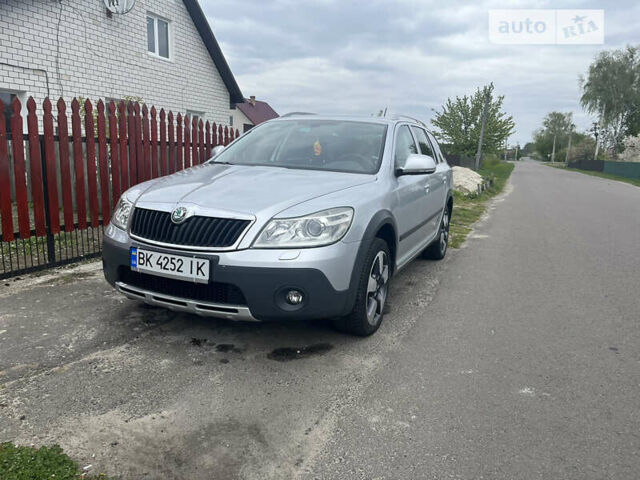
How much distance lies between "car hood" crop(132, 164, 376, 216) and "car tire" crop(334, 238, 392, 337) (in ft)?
1.76

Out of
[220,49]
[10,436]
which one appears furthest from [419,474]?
[220,49]

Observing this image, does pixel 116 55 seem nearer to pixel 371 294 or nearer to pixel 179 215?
pixel 179 215

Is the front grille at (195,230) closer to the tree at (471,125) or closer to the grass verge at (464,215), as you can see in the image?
the grass verge at (464,215)

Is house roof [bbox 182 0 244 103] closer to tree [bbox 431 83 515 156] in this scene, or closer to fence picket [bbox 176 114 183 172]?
fence picket [bbox 176 114 183 172]

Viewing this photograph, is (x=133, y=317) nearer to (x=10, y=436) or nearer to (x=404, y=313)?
(x=10, y=436)

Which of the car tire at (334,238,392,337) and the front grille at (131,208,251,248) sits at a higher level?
the front grille at (131,208,251,248)

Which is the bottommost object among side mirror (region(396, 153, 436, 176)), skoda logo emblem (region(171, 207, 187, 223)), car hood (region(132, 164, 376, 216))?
skoda logo emblem (region(171, 207, 187, 223))

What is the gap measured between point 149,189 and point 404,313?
2.36 meters

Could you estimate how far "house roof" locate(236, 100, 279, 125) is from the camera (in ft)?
127

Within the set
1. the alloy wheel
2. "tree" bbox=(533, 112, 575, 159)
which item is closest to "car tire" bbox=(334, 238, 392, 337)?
the alloy wheel

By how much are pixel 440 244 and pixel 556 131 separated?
130 meters

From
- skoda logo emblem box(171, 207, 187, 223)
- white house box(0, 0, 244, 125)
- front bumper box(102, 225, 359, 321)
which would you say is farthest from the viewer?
white house box(0, 0, 244, 125)

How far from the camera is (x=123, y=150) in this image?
643 centimetres

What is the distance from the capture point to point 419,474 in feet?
7.43
